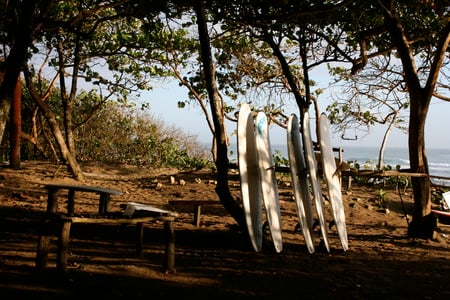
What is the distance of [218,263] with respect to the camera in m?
5.13

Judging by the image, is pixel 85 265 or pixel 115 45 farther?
pixel 115 45

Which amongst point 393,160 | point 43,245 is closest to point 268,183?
point 43,245

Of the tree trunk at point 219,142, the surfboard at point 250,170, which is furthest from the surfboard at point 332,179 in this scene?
the tree trunk at point 219,142

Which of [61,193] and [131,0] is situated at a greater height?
[131,0]

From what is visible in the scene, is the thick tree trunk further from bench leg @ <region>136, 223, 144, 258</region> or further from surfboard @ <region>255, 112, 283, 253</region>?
bench leg @ <region>136, 223, 144, 258</region>

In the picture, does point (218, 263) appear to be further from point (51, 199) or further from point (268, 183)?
point (51, 199)

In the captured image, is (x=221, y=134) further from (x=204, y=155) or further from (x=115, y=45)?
(x=204, y=155)

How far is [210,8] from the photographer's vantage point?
8469 millimetres

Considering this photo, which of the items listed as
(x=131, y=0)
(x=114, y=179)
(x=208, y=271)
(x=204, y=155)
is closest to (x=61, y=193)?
(x=114, y=179)

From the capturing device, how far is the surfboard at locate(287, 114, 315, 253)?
5609 mm

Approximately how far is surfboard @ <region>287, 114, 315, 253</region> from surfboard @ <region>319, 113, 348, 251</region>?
0.91 feet

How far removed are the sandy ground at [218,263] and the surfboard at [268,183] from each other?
33 cm

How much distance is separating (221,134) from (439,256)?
335cm

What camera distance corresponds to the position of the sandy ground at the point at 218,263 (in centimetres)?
408
